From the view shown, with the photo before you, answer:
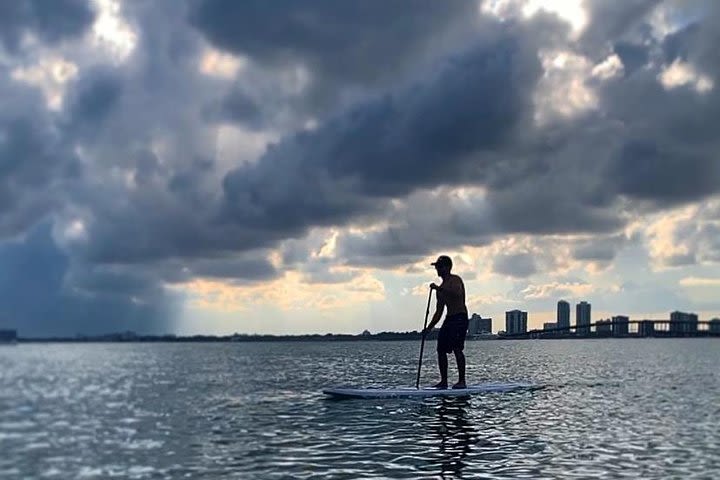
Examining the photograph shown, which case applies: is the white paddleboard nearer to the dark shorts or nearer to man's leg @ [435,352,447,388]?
man's leg @ [435,352,447,388]

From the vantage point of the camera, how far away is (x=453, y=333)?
27.2m

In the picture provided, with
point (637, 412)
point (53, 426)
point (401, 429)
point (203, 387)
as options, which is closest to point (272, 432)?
point (401, 429)

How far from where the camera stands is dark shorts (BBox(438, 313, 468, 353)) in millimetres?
27094

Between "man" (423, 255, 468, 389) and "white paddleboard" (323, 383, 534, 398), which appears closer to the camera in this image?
"white paddleboard" (323, 383, 534, 398)

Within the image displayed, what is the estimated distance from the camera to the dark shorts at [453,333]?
2709cm

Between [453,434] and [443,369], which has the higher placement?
[443,369]

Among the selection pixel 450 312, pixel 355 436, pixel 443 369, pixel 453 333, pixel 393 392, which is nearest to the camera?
pixel 355 436

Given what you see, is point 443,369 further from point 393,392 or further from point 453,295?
point 453,295

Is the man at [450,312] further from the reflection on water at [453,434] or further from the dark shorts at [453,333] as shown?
the reflection on water at [453,434]

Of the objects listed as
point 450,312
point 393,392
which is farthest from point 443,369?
point 393,392

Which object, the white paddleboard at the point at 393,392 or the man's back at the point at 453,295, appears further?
the man's back at the point at 453,295

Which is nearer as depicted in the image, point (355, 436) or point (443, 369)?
point (355, 436)

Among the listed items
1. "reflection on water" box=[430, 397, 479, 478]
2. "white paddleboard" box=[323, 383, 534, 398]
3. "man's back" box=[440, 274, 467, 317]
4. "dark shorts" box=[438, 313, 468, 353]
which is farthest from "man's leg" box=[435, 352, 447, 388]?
"reflection on water" box=[430, 397, 479, 478]

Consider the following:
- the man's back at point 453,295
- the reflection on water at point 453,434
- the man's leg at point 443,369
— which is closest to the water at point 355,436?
the reflection on water at point 453,434
